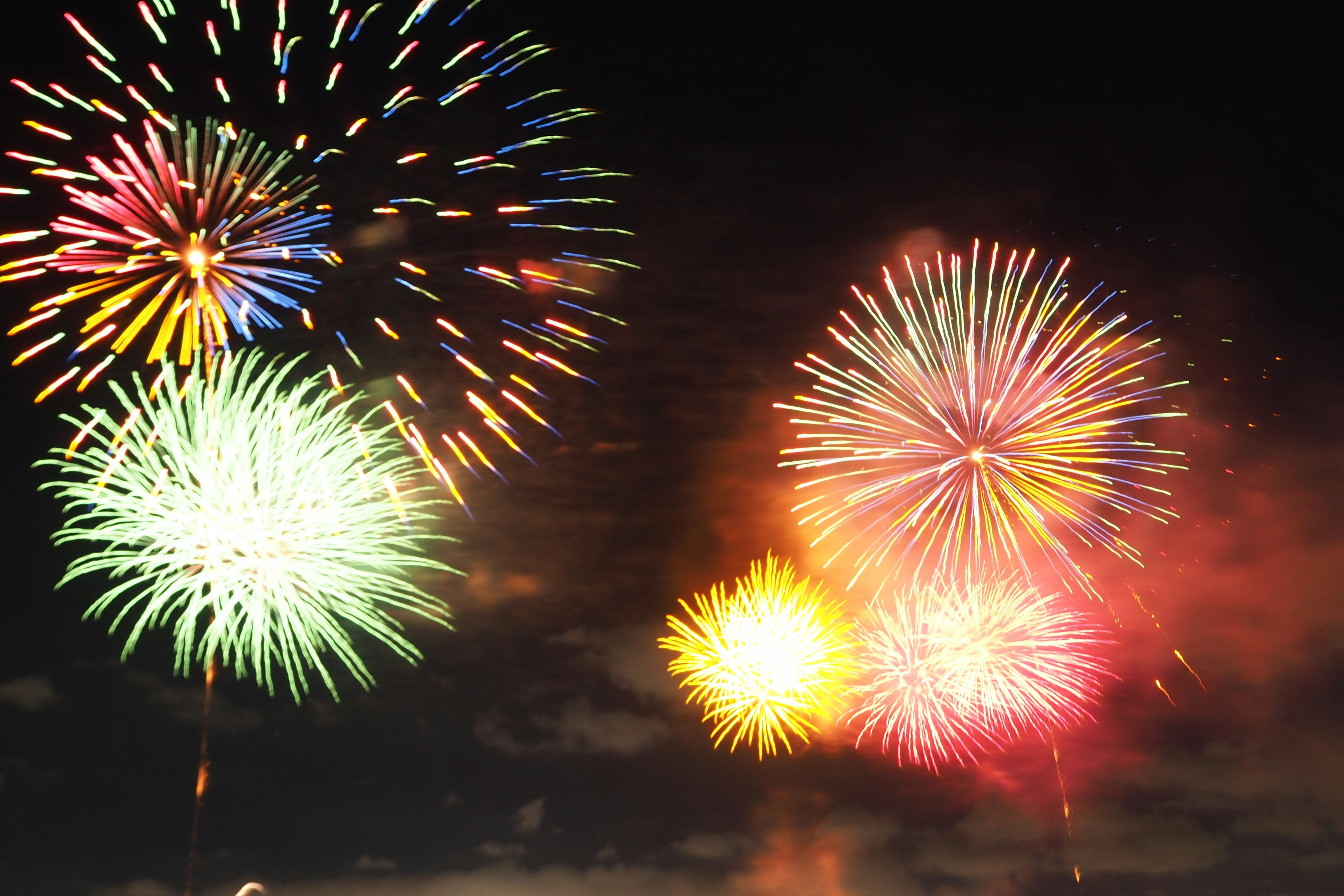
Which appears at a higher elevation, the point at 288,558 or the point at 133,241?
the point at 133,241

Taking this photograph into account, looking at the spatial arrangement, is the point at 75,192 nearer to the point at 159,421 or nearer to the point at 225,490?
the point at 159,421

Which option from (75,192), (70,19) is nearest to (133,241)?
(75,192)

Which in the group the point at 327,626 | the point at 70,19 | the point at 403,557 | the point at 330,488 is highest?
the point at 70,19

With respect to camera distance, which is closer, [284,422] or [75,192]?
[75,192]

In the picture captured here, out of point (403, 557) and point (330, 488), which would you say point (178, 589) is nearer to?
point (330, 488)

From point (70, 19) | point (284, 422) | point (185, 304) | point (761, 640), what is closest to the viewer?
point (70, 19)

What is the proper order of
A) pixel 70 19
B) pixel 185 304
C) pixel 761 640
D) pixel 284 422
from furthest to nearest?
pixel 761 640 → pixel 284 422 → pixel 185 304 → pixel 70 19

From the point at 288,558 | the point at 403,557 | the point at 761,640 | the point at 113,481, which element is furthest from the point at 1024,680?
the point at 113,481

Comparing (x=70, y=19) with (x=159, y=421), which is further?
(x=159, y=421)

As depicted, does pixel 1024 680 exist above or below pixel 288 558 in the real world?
above
